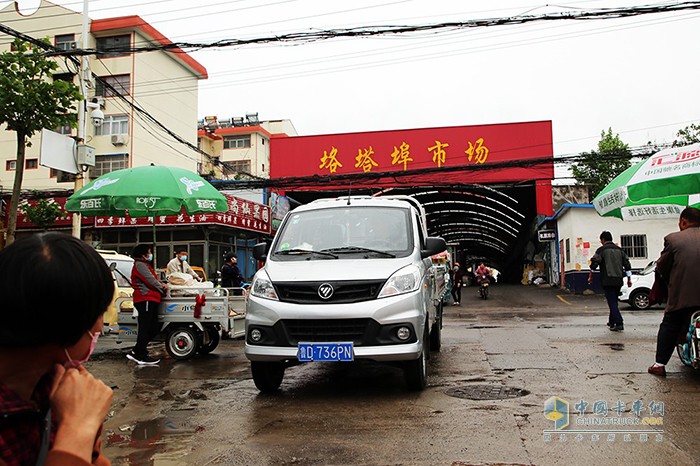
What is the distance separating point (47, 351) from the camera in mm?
1363

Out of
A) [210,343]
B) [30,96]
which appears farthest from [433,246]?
[30,96]

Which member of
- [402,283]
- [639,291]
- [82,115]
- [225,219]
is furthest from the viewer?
[225,219]

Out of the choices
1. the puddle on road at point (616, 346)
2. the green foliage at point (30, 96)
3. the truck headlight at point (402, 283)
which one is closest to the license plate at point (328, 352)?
the truck headlight at point (402, 283)

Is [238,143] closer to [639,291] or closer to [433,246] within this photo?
[639,291]

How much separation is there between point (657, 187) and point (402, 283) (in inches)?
178

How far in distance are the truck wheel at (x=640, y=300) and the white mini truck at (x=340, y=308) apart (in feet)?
42.3

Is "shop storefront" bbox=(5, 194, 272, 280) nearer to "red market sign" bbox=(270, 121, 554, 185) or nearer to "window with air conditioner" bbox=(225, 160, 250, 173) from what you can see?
"red market sign" bbox=(270, 121, 554, 185)

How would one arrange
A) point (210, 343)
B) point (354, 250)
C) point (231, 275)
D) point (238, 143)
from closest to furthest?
1. point (354, 250)
2. point (210, 343)
3. point (231, 275)
4. point (238, 143)

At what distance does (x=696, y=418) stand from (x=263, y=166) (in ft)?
174

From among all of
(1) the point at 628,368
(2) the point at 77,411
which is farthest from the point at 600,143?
(2) the point at 77,411

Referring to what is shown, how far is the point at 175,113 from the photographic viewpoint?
130 feet

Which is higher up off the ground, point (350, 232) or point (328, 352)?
point (350, 232)

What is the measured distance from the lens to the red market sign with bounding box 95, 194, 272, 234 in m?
23.4

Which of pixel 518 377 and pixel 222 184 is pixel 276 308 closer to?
pixel 518 377
